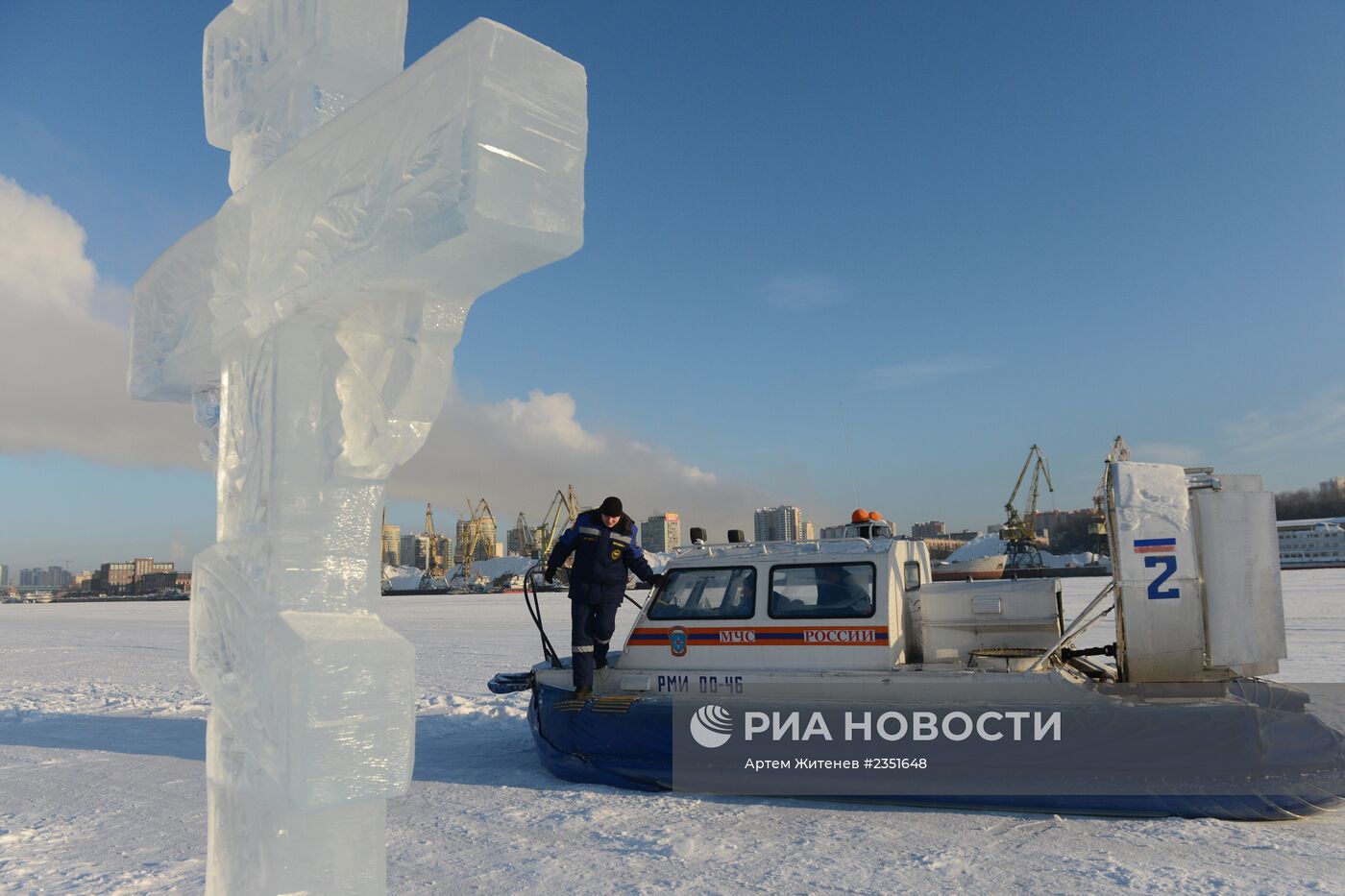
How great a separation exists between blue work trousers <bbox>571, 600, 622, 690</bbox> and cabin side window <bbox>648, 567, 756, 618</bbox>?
0.32m

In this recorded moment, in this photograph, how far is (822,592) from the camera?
5680 mm

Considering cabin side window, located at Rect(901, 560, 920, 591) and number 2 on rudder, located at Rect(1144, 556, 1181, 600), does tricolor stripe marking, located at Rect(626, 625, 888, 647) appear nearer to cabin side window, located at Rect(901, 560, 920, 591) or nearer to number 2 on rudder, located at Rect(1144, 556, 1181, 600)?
cabin side window, located at Rect(901, 560, 920, 591)

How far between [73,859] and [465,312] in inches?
157

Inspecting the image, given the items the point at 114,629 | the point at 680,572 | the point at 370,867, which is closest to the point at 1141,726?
the point at 680,572

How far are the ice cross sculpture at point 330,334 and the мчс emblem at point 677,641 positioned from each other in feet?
14.0

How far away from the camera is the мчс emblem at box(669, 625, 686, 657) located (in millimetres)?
5863

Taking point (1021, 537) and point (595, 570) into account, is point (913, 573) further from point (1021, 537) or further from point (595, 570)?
point (1021, 537)

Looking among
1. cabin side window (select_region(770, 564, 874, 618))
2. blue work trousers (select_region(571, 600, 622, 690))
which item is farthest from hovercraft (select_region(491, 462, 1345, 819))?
blue work trousers (select_region(571, 600, 622, 690))

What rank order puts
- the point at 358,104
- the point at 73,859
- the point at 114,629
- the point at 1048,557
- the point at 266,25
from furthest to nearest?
1. the point at 1048,557
2. the point at 114,629
3. the point at 73,859
4. the point at 266,25
5. the point at 358,104

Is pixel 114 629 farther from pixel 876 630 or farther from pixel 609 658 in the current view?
pixel 876 630

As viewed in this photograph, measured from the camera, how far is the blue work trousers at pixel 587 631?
5824 millimetres

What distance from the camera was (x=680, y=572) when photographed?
237 inches

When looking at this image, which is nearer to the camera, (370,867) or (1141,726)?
(370,867)

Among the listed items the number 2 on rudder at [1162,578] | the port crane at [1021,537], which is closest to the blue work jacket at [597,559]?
the number 2 on rudder at [1162,578]
